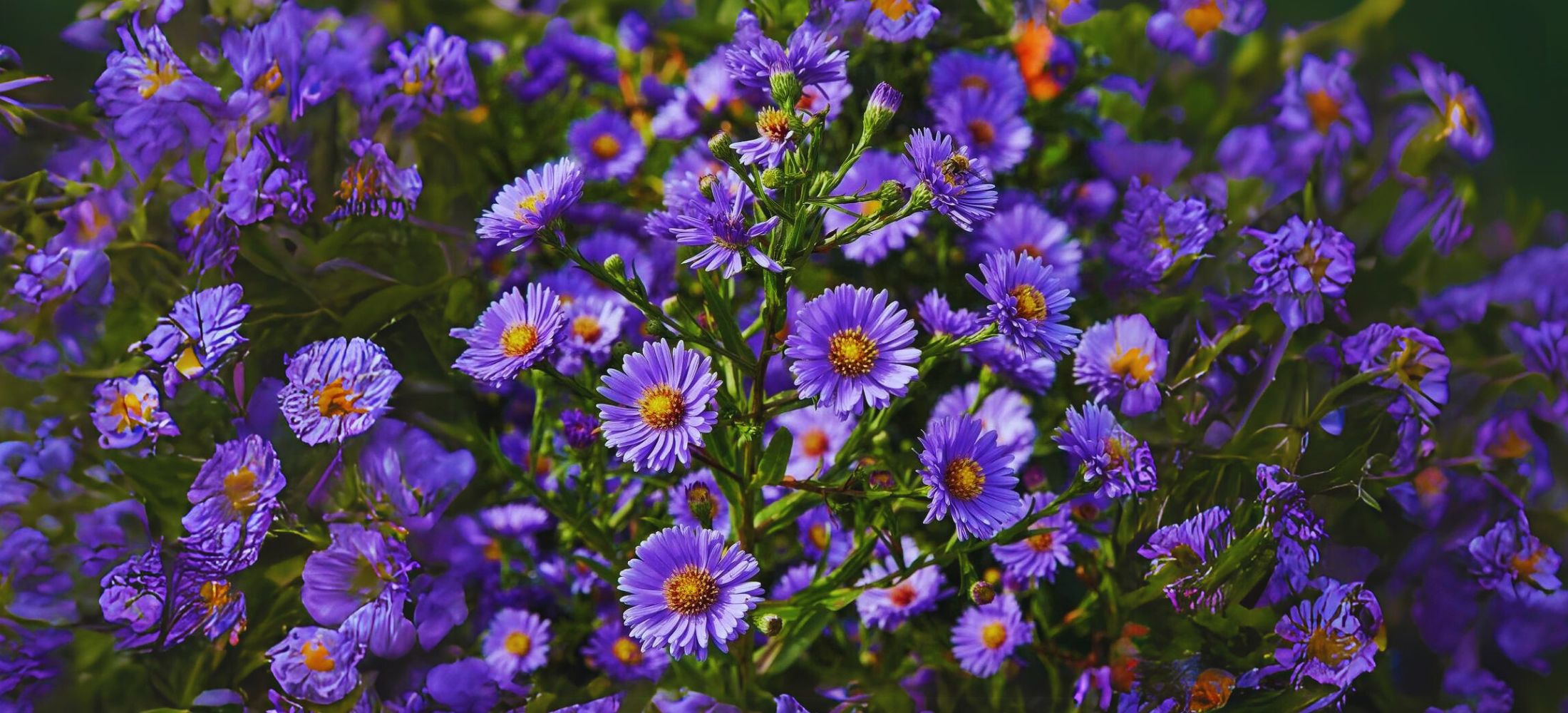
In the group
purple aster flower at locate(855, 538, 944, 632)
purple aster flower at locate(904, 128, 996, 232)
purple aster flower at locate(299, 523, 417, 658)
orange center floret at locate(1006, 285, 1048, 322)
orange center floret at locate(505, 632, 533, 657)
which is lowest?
purple aster flower at locate(855, 538, 944, 632)

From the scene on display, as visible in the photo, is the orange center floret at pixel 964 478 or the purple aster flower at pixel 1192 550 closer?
the orange center floret at pixel 964 478

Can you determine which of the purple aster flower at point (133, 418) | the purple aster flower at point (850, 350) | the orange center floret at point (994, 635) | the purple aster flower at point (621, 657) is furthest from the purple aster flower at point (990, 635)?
the purple aster flower at point (133, 418)

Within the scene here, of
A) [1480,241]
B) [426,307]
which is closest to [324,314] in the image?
[426,307]

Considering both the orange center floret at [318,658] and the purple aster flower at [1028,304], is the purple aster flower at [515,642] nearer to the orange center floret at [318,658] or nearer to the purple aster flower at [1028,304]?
the orange center floret at [318,658]

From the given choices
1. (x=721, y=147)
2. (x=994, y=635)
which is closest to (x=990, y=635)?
(x=994, y=635)

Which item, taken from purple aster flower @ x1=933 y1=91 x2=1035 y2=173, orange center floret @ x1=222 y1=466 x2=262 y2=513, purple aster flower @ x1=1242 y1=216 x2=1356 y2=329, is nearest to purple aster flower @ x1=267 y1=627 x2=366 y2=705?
orange center floret @ x1=222 y1=466 x2=262 y2=513

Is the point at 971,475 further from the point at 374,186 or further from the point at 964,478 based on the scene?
the point at 374,186

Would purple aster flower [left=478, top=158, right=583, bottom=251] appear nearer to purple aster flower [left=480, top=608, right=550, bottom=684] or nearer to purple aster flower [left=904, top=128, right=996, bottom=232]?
purple aster flower [left=904, top=128, right=996, bottom=232]
